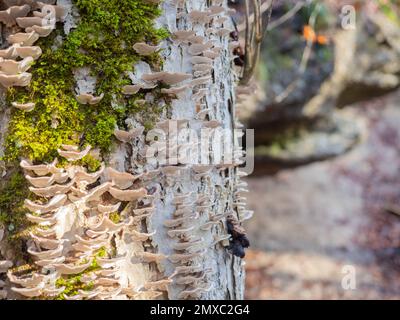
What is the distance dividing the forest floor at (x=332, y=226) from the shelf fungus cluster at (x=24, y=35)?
20.7ft

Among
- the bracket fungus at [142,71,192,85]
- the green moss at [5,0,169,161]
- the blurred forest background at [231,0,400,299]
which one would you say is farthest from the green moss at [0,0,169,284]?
the blurred forest background at [231,0,400,299]

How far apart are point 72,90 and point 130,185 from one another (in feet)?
1.58

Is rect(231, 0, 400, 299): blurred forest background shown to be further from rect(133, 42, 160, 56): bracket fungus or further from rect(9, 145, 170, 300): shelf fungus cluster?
rect(9, 145, 170, 300): shelf fungus cluster

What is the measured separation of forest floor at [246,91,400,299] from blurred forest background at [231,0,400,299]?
0.02 m

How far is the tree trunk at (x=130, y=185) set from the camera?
1745 mm

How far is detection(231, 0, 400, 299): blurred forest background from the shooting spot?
22.3 ft

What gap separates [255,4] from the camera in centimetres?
257

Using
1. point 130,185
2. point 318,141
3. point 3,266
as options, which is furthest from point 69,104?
point 318,141

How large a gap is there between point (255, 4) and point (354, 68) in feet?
17.6

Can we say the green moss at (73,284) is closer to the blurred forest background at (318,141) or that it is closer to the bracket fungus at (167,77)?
the bracket fungus at (167,77)

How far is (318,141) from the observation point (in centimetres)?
785

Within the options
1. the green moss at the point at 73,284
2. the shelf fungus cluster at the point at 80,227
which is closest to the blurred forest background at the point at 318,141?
the shelf fungus cluster at the point at 80,227

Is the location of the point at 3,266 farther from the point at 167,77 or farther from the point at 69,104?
the point at 167,77
